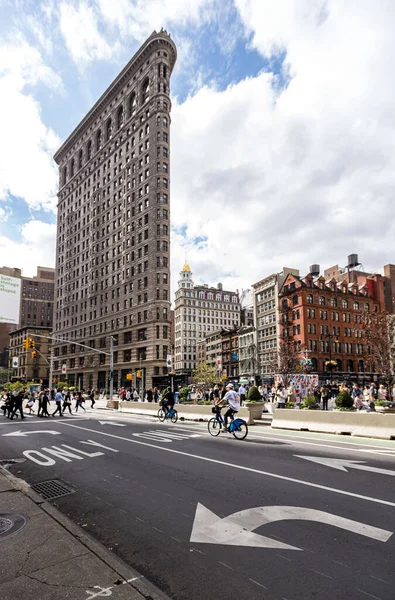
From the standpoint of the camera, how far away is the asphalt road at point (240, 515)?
13.4 feet

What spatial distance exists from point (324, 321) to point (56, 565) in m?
75.0

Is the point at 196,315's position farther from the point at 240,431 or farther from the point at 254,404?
the point at 240,431

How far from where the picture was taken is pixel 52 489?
7809mm

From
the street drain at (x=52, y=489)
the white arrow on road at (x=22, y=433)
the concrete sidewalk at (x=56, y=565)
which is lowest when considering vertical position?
the white arrow on road at (x=22, y=433)

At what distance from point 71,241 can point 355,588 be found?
313ft

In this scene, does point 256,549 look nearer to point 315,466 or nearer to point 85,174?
point 315,466

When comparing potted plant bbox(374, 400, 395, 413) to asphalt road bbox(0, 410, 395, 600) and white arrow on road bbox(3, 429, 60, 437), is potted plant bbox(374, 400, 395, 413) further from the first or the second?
white arrow on road bbox(3, 429, 60, 437)

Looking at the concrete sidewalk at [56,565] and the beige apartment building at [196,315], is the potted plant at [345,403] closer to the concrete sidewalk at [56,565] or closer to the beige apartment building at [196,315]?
the concrete sidewalk at [56,565]

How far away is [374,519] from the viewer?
5730mm

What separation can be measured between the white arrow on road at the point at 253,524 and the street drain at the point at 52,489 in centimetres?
285

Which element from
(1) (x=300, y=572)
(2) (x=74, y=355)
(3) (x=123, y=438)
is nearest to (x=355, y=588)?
(1) (x=300, y=572)

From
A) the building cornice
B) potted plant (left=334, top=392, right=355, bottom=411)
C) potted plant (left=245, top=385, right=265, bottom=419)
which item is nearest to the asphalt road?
potted plant (left=334, top=392, right=355, bottom=411)

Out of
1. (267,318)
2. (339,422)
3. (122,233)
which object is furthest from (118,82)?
(339,422)

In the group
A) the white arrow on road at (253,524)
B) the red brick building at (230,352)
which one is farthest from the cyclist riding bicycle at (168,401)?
the red brick building at (230,352)
